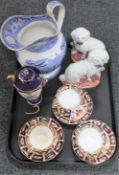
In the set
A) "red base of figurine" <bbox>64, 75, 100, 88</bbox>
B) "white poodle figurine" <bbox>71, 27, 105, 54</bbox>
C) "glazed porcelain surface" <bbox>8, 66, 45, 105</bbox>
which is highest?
"white poodle figurine" <bbox>71, 27, 105, 54</bbox>

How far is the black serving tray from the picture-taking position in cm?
72

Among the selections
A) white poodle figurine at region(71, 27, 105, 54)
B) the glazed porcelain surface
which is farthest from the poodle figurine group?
the glazed porcelain surface

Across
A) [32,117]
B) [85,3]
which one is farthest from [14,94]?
[85,3]

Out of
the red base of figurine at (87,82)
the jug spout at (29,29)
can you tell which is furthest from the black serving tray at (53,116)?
the jug spout at (29,29)

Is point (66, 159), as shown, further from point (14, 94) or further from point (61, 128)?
point (14, 94)

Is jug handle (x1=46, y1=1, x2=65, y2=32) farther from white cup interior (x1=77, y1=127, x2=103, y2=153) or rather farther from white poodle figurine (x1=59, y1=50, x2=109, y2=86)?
white cup interior (x1=77, y1=127, x2=103, y2=153)

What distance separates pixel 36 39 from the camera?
0.72 m

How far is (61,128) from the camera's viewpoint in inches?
28.5

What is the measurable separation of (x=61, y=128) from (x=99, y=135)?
88 millimetres

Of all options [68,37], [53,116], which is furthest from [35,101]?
[68,37]

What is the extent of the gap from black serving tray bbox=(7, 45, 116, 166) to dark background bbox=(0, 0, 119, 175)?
34 mm

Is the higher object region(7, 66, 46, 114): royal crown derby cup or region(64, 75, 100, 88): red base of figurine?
region(7, 66, 46, 114): royal crown derby cup

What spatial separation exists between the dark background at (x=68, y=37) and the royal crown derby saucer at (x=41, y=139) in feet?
0.19

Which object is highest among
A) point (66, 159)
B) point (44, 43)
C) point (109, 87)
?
point (44, 43)
